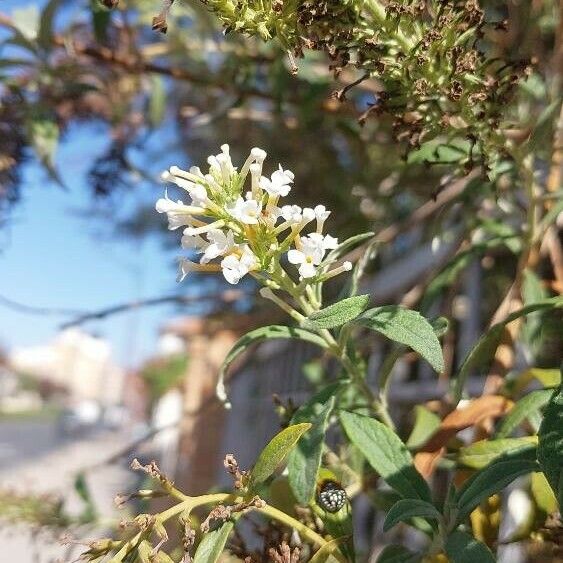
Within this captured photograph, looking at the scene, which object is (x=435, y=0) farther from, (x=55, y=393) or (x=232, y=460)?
(x=55, y=393)

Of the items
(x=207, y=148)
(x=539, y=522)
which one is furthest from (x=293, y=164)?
(x=539, y=522)

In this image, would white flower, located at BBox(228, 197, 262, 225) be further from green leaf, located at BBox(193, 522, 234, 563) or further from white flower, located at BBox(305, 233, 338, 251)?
green leaf, located at BBox(193, 522, 234, 563)

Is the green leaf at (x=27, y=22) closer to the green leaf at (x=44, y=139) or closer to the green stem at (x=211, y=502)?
the green leaf at (x=44, y=139)

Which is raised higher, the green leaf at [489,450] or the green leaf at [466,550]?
the green leaf at [489,450]

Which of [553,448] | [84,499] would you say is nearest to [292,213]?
[553,448]

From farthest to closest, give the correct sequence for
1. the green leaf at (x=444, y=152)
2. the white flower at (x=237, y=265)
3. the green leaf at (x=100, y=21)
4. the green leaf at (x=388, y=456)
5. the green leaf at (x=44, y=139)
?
the green leaf at (x=44, y=139)
the green leaf at (x=100, y=21)
the green leaf at (x=444, y=152)
the green leaf at (x=388, y=456)
the white flower at (x=237, y=265)

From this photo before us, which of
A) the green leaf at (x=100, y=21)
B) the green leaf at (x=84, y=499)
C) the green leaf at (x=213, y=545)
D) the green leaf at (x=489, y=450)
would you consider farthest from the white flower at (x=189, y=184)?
the green leaf at (x=84, y=499)
